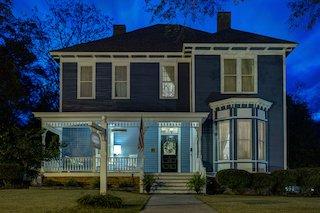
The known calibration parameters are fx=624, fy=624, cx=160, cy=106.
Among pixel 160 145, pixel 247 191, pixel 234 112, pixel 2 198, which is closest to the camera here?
pixel 2 198

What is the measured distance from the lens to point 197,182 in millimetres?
27453

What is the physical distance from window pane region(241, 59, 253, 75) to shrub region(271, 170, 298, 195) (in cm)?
617

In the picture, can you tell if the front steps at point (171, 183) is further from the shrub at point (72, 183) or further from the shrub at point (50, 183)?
the shrub at point (50, 183)

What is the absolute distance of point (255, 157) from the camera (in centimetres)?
2978

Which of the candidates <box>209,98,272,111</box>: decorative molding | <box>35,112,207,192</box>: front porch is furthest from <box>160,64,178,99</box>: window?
<box>209,98,272,111</box>: decorative molding

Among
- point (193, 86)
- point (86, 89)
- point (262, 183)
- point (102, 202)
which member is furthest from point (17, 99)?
point (102, 202)

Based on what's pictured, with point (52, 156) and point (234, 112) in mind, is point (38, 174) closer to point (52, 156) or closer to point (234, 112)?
point (52, 156)

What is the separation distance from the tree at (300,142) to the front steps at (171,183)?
1630 cm

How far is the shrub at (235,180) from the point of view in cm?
2772

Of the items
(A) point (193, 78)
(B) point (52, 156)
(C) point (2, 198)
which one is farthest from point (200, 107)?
(C) point (2, 198)

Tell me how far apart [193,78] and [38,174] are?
898cm

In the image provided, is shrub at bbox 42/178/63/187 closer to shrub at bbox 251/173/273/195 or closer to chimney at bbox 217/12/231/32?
shrub at bbox 251/173/273/195

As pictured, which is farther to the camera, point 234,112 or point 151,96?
point 151,96

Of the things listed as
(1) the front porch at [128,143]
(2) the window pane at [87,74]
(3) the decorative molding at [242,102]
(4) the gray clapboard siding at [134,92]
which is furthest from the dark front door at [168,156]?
(2) the window pane at [87,74]
